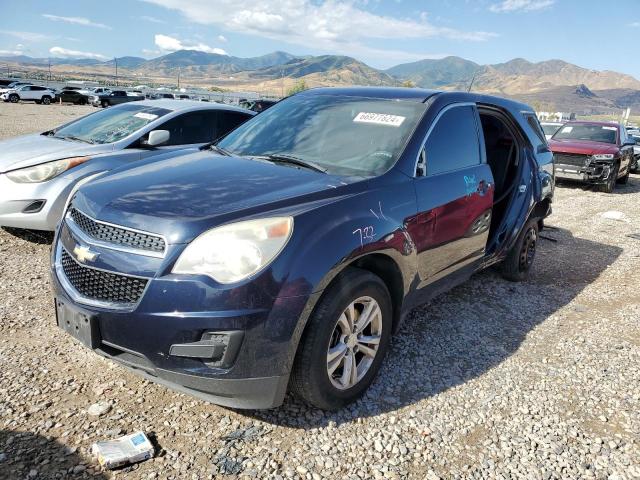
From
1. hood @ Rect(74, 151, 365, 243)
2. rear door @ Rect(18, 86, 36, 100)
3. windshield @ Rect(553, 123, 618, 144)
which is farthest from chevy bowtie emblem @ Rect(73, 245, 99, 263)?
rear door @ Rect(18, 86, 36, 100)

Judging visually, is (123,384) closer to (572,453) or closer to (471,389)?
(471,389)

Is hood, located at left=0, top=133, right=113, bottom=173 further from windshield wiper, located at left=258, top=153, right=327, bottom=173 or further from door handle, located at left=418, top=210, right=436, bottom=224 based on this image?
door handle, located at left=418, top=210, right=436, bottom=224

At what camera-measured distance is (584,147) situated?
482 inches

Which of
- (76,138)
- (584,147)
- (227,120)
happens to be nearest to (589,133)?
(584,147)

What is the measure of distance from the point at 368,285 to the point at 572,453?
142 centimetres

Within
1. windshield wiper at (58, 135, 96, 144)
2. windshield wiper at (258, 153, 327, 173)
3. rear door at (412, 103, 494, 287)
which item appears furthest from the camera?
windshield wiper at (58, 135, 96, 144)

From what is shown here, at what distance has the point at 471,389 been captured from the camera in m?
3.20

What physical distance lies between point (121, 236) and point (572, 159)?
12.4m

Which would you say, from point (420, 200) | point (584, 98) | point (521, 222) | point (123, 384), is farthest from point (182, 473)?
point (584, 98)

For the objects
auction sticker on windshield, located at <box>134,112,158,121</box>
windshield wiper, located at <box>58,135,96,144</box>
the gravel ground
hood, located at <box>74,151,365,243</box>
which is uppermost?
auction sticker on windshield, located at <box>134,112,158,121</box>

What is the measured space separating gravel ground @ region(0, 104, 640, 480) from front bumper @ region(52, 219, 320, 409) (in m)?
0.34

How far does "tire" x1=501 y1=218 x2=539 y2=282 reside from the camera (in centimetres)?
506

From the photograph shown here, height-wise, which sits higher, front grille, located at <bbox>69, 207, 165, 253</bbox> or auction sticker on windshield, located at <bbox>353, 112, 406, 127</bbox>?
auction sticker on windshield, located at <bbox>353, 112, 406, 127</bbox>

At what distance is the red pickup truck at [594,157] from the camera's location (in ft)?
39.4
